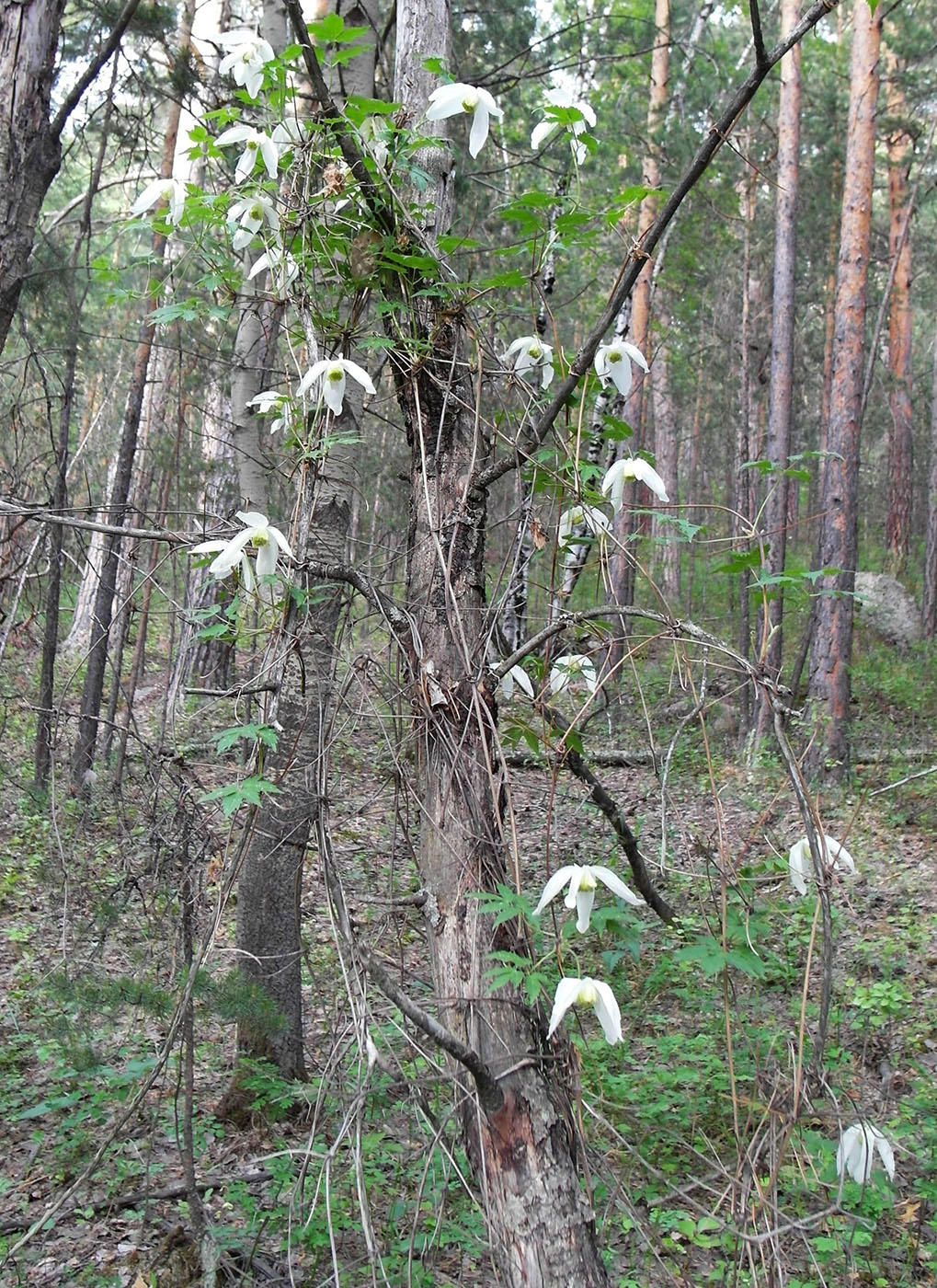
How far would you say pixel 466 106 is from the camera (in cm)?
220

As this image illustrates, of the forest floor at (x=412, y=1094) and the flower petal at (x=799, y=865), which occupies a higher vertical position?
the flower petal at (x=799, y=865)

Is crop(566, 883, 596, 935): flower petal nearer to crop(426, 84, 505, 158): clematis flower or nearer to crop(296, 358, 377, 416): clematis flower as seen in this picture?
crop(296, 358, 377, 416): clematis flower

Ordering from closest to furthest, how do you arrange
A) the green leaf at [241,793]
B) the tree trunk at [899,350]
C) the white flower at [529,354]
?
the green leaf at [241,793] → the white flower at [529,354] → the tree trunk at [899,350]

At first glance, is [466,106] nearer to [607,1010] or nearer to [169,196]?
[169,196]

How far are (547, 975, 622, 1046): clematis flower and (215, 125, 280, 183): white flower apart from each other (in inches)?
78.1

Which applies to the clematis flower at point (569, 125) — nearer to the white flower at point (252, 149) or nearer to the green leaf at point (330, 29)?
the green leaf at point (330, 29)

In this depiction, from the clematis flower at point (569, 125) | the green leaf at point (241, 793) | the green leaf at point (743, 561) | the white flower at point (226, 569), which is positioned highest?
the clematis flower at point (569, 125)

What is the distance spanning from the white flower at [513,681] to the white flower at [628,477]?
474mm

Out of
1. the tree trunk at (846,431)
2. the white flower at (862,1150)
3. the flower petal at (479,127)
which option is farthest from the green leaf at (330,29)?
the tree trunk at (846,431)

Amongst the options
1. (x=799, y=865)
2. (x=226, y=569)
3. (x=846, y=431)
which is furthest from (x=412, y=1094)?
(x=846, y=431)

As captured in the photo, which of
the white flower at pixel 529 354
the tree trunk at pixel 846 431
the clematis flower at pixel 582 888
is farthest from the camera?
the tree trunk at pixel 846 431

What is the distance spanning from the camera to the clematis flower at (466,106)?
2162 mm

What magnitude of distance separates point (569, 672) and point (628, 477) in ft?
1.65

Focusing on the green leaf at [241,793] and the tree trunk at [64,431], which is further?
the tree trunk at [64,431]
